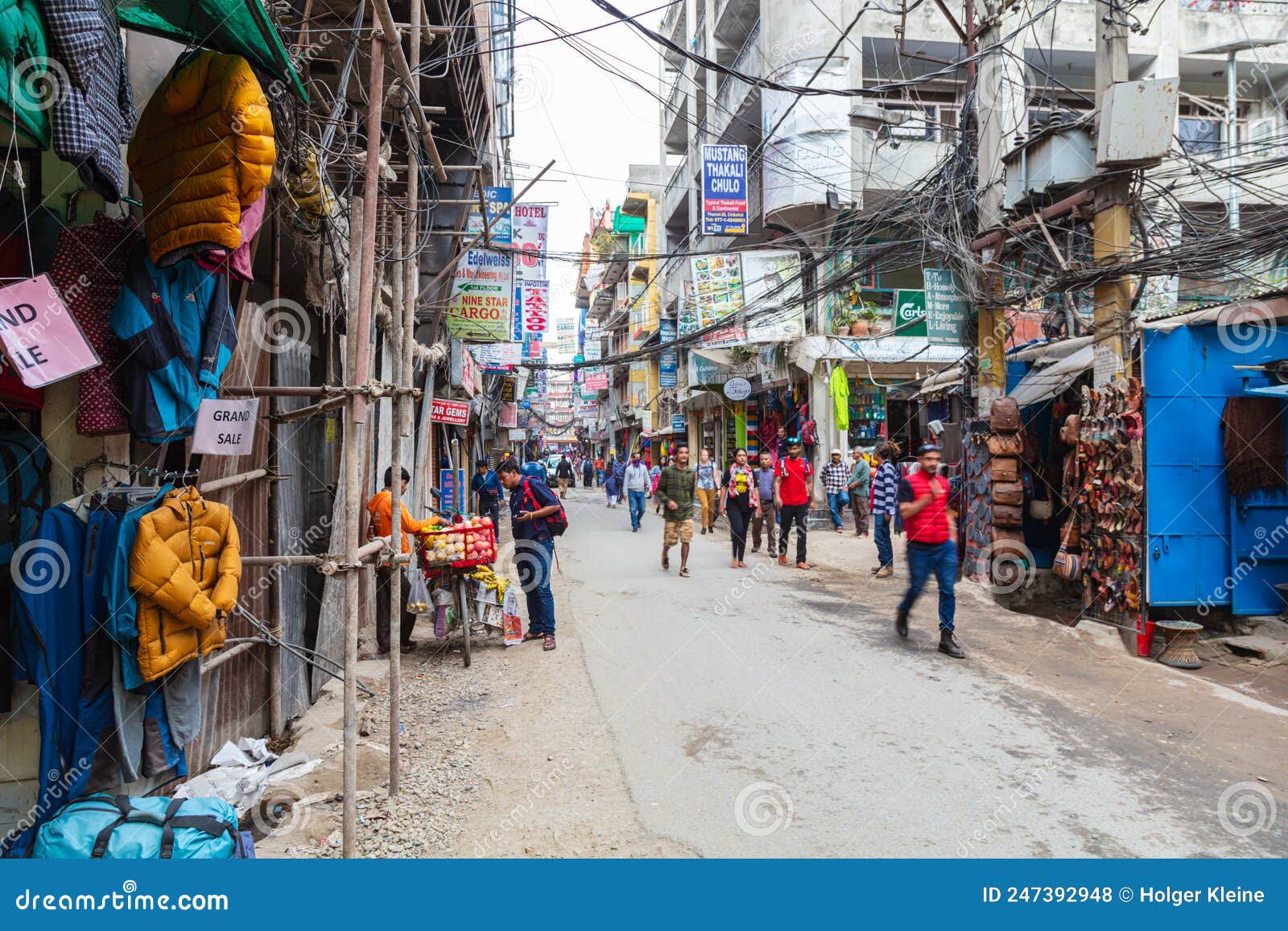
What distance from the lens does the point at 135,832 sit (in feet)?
8.98

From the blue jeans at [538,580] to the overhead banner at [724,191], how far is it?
40.2 feet

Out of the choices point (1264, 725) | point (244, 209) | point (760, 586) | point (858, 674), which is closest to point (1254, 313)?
point (1264, 725)

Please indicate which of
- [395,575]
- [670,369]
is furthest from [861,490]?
[670,369]

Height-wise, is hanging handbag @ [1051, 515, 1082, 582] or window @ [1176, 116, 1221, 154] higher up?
window @ [1176, 116, 1221, 154]

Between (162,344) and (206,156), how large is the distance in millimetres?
825

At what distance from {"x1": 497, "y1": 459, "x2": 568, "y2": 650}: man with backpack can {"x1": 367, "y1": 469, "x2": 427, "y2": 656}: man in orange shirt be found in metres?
0.97

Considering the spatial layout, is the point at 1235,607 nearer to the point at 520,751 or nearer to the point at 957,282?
the point at 957,282

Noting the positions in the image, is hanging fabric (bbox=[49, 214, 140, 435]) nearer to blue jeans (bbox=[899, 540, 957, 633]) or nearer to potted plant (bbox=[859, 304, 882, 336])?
blue jeans (bbox=[899, 540, 957, 633])

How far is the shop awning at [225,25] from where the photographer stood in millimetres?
3020

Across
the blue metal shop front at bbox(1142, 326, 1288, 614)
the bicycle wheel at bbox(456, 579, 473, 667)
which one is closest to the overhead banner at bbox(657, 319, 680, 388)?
the blue metal shop front at bbox(1142, 326, 1288, 614)

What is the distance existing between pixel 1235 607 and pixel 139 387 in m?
9.12

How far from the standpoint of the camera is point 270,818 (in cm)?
385

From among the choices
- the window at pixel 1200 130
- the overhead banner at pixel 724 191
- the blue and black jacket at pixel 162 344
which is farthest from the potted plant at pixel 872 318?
the blue and black jacket at pixel 162 344

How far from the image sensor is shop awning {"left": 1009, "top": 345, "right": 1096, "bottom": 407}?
8867mm
